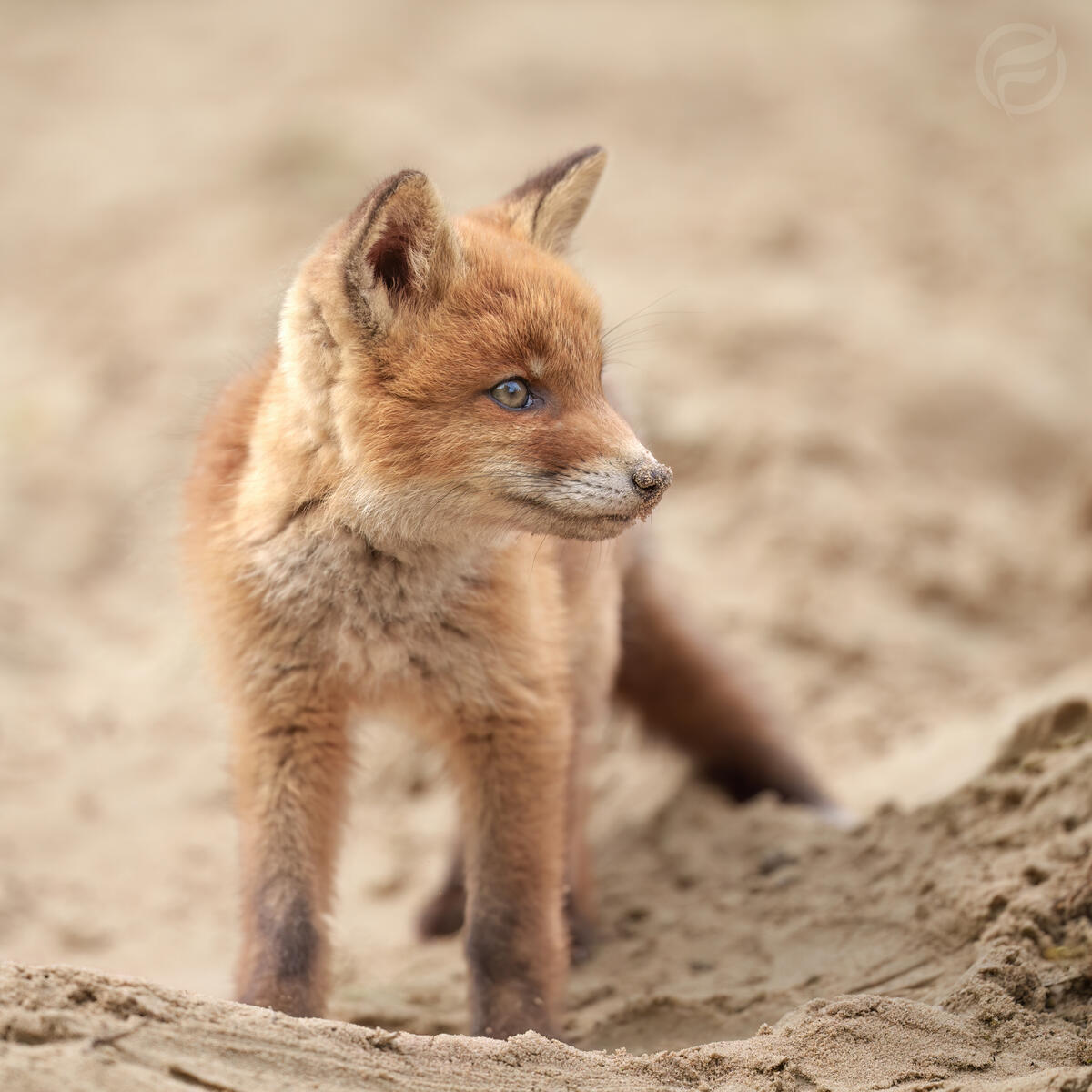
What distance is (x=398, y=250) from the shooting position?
3.65 m

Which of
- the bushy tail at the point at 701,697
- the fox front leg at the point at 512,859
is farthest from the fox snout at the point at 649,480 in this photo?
the bushy tail at the point at 701,697

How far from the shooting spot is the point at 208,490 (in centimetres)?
423

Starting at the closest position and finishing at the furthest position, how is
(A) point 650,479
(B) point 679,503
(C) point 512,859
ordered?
(A) point 650,479
(C) point 512,859
(B) point 679,503

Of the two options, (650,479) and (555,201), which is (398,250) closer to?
(555,201)

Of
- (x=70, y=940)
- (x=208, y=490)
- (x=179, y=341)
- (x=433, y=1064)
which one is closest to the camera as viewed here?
(x=433, y=1064)

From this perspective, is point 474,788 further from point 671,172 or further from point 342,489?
point 671,172

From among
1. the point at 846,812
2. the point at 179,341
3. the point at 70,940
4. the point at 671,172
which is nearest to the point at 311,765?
the point at 70,940

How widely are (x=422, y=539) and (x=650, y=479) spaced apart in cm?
71

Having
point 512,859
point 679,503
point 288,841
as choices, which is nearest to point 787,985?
point 512,859

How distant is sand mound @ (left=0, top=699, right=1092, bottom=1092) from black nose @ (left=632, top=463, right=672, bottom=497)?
140cm

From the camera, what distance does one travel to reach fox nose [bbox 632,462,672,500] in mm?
3469

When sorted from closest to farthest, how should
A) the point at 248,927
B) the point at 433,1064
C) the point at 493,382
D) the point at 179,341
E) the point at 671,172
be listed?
the point at 433,1064
the point at 493,382
the point at 248,927
the point at 179,341
the point at 671,172

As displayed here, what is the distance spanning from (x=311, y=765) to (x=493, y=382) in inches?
50.3

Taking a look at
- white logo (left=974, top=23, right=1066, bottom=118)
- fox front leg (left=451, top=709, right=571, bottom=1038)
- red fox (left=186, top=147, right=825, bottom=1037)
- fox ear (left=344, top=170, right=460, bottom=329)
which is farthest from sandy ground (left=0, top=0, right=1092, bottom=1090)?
fox ear (left=344, top=170, right=460, bottom=329)
